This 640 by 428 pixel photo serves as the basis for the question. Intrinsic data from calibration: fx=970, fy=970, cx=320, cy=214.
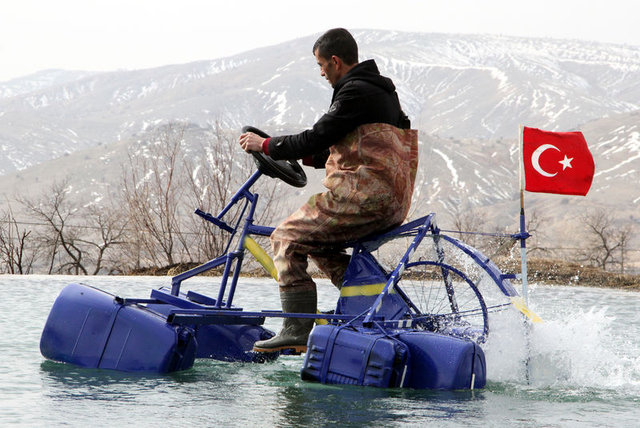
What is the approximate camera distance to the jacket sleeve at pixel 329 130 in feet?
17.6

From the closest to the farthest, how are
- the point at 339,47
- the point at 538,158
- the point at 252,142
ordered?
the point at 339,47 < the point at 252,142 < the point at 538,158

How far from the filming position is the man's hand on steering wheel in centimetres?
570

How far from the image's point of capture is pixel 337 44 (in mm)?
5590

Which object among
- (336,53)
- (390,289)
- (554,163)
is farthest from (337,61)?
(554,163)

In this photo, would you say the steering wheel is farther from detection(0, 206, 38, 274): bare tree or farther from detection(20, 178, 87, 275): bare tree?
detection(20, 178, 87, 275): bare tree

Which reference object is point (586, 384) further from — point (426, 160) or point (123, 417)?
point (426, 160)

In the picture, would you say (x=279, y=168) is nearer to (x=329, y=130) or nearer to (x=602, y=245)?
(x=329, y=130)

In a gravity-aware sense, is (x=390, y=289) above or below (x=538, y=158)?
below

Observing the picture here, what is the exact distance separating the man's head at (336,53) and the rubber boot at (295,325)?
1250mm

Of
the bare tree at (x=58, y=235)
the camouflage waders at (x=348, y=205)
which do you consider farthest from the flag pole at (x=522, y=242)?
the bare tree at (x=58, y=235)

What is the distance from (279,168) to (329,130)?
0.66 m

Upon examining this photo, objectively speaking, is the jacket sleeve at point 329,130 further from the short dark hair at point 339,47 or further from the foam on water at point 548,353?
the foam on water at point 548,353

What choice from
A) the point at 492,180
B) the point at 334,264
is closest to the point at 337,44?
the point at 334,264

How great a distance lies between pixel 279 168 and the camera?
5949mm
